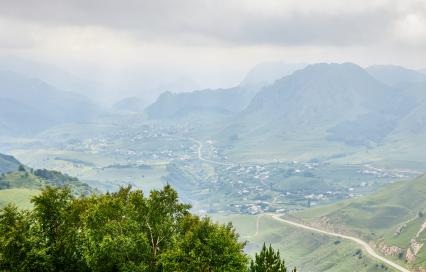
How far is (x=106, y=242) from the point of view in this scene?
221 ft

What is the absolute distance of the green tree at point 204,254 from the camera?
68500mm

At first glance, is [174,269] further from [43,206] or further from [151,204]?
[43,206]

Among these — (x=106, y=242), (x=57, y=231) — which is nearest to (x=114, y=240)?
(x=106, y=242)

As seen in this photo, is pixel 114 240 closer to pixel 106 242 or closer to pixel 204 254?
pixel 106 242

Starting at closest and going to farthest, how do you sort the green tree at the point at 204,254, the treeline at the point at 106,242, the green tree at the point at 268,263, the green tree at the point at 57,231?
1. the treeline at the point at 106,242
2. the green tree at the point at 204,254
3. the green tree at the point at 57,231
4. the green tree at the point at 268,263

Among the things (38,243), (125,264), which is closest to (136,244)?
(125,264)

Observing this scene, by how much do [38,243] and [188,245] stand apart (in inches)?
857

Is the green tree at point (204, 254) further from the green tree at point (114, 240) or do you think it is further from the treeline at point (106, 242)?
the green tree at point (114, 240)

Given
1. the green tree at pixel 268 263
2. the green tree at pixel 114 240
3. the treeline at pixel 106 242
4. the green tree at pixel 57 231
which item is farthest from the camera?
the green tree at pixel 268 263

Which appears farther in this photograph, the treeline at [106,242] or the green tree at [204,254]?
the green tree at [204,254]

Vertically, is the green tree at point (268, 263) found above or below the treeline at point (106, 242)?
below

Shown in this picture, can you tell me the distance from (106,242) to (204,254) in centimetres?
1455

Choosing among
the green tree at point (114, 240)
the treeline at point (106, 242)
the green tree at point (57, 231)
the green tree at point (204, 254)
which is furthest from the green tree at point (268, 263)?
the green tree at point (57, 231)

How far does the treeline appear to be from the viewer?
6619 cm
